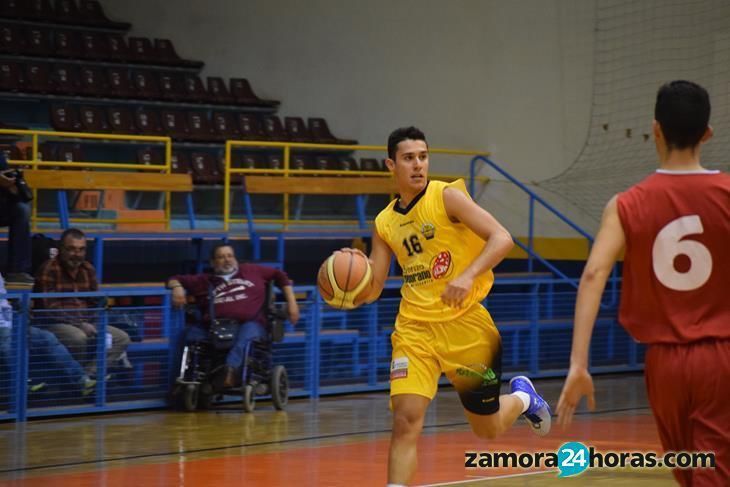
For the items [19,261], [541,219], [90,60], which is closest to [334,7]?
[90,60]

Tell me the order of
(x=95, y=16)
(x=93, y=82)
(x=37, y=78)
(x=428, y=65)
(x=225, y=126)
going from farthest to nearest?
(x=95, y=16) → (x=225, y=126) → (x=428, y=65) → (x=93, y=82) → (x=37, y=78)

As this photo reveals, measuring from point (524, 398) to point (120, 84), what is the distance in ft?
40.3

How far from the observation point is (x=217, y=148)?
18.8 meters

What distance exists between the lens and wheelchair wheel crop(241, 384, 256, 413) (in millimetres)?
11891

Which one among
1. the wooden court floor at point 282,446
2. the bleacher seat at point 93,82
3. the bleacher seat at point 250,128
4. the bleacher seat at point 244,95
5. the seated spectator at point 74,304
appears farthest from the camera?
the bleacher seat at point 244,95

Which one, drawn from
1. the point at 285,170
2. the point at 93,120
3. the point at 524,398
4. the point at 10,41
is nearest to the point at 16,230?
the point at 285,170

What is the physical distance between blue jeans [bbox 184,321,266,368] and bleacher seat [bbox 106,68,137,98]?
702 centimetres

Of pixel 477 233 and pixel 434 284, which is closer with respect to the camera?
pixel 477 233

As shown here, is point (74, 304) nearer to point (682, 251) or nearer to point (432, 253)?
point (432, 253)

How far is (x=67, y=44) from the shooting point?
1897cm

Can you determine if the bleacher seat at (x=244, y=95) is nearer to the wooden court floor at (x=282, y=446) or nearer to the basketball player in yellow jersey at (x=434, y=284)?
the wooden court floor at (x=282, y=446)

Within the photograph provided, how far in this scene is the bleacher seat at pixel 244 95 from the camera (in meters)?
19.5

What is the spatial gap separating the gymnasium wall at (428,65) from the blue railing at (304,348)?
2015 mm

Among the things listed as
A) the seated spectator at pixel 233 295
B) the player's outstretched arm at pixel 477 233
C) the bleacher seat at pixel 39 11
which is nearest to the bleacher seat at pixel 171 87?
the bleacher seat at pixel 39 11
